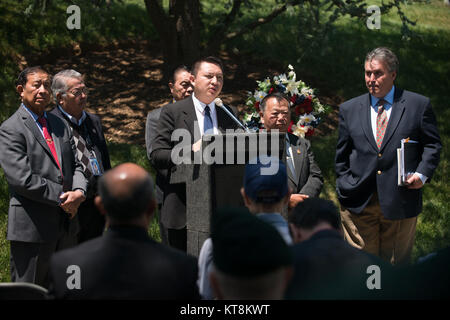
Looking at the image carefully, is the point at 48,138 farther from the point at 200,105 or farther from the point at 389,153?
the point at 389,153

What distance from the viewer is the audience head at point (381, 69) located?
507 cm

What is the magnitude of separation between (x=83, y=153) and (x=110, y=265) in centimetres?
283

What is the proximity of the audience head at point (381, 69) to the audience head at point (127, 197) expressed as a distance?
120 inches

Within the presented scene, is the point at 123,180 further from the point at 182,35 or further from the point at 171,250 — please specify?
the point at 182,35

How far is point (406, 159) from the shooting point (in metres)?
5.16

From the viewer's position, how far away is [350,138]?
17.9ft

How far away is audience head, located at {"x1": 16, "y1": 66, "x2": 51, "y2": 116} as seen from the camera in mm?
4766

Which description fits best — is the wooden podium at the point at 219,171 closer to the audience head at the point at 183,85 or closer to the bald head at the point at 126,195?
the bald head at the point at 126,195

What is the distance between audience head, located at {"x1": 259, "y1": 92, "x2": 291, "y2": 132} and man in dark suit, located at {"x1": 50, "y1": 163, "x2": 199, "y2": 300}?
2.41m

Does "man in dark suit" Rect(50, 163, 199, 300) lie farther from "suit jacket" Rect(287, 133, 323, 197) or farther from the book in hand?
the book in hand

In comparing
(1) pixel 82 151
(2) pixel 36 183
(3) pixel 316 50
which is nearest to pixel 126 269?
(2) pixel 36 183

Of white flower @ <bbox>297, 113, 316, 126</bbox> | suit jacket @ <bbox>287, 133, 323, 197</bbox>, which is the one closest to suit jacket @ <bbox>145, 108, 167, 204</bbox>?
suit jacket @ <bbox>287, 133, 323, 197</bbox>
